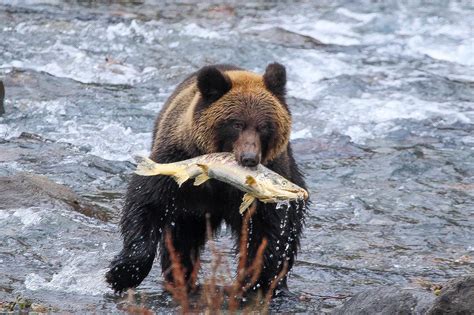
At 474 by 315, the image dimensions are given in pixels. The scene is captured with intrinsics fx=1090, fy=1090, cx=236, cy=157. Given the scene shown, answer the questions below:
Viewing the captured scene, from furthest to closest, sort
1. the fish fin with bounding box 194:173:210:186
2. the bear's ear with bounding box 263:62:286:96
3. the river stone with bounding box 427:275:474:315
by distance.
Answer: the bear's ear with bounding box 263:62:286:96 → the fish fin with bounding box 194:173:210:186 → the river stone with bounding box 427:275:474:315

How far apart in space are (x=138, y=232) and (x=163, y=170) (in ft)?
1.85

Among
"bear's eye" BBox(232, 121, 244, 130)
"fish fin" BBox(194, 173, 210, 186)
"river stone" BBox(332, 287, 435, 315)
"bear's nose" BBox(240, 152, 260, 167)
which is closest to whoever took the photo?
"river stone" BBox(332, 287, 435, 315)

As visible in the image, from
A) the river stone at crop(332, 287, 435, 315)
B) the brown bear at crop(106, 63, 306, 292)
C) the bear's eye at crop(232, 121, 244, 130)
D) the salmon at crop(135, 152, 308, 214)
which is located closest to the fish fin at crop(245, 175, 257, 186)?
the salmon at crop(135, 152, 308, 214)

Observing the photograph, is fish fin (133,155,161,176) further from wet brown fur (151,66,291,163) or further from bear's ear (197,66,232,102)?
bear's ear (197,66,232,102)

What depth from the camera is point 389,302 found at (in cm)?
590

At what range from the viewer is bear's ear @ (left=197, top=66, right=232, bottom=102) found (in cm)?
646

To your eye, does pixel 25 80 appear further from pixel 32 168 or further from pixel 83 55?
pixel 32 168

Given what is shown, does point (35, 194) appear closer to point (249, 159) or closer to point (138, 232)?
point (138, 232)

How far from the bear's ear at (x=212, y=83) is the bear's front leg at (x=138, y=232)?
0.66m

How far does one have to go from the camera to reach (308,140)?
1160 centimetres

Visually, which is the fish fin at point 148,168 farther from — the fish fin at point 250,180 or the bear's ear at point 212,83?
the fish fin at point 250,180

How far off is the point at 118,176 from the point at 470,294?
5416 mm

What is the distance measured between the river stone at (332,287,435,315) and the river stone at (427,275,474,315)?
24 cm

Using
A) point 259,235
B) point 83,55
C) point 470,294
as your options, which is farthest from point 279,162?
point 83,55
